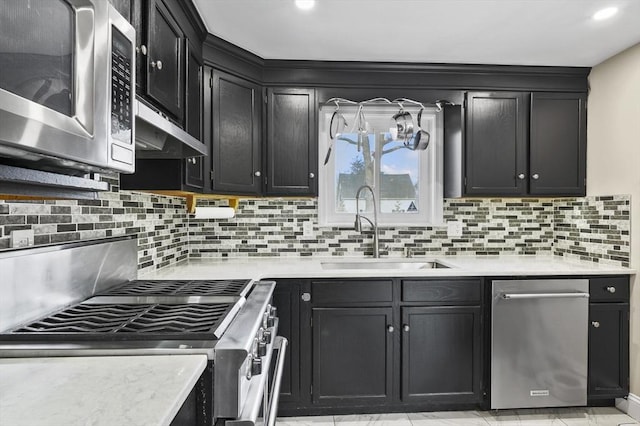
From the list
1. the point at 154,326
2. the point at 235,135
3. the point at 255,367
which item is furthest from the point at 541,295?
the point at 154,326

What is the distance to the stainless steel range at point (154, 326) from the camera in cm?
104

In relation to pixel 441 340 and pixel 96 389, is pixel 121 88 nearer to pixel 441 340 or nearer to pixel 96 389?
pixel 96 389

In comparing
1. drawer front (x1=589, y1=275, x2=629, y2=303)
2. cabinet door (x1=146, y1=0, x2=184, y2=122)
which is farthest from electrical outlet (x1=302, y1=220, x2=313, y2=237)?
drawer front (x1=589, y1=275, x2=629, y2=303)

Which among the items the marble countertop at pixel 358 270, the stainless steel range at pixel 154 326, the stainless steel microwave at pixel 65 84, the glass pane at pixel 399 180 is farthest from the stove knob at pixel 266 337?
the glass pane at pixel 399 180

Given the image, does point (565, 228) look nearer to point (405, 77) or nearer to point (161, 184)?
point (405, 77)

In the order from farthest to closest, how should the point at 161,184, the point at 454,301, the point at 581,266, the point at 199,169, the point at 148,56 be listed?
the point at 581,266 → the point at 454,301 → the point at 199,169 → the point at 161,184 → the point at 148,56

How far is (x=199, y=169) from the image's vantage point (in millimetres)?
2318

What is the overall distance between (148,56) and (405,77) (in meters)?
1.82

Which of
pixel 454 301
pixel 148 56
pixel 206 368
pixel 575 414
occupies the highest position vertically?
pixel 148 56

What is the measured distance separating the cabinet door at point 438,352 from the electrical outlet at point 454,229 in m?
0.78

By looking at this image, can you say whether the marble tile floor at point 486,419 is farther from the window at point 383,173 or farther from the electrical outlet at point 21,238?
the electrical outlet at point 21,238

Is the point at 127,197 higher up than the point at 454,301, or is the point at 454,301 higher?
the point at 127,197

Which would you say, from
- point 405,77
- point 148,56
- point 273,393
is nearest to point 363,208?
point 405,77

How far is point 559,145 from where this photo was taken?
2932mm
